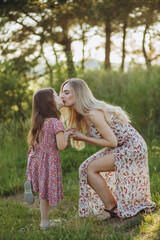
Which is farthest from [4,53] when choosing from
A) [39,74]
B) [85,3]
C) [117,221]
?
[117,221]

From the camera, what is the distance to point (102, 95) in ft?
24.6

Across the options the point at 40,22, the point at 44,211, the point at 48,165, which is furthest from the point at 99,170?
the point at 40,22

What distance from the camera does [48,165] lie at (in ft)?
10.7

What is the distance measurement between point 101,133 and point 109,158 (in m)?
0.29

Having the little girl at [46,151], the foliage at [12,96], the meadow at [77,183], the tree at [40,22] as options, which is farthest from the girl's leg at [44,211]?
the tree at [40,22]

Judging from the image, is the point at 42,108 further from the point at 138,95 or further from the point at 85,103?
the point at 138,95

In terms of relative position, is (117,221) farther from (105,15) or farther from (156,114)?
(105,15)

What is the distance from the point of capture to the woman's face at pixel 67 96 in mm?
3400

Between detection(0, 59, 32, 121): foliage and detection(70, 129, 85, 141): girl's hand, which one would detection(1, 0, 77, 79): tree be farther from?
detection(70, 129, 85, 141): girl's hand

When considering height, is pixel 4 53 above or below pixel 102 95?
above

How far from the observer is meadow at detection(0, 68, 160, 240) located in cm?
301

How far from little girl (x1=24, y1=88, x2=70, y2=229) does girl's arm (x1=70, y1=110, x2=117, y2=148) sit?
0.15 metres

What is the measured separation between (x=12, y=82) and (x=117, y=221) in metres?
7.33

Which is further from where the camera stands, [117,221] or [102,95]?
[102,95]
